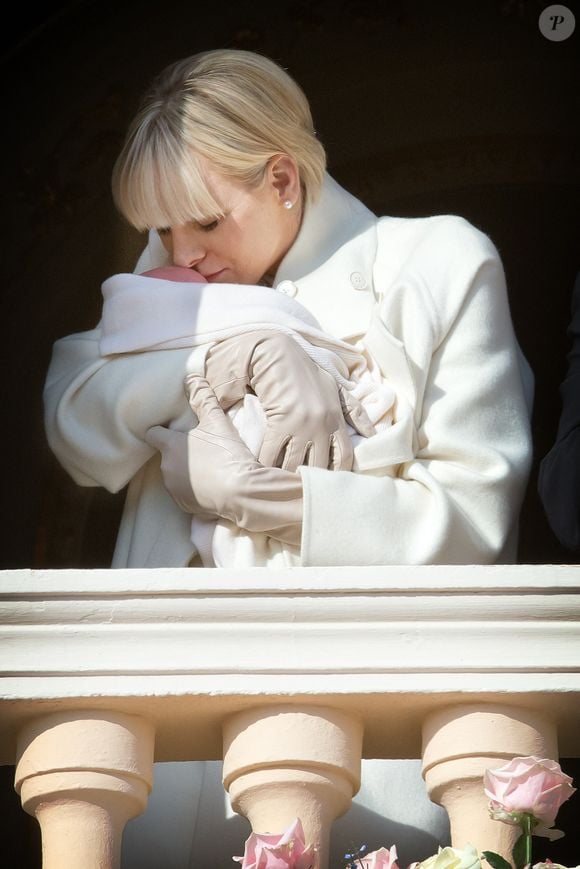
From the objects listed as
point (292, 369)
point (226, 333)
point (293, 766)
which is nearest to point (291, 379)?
point (292, 369)

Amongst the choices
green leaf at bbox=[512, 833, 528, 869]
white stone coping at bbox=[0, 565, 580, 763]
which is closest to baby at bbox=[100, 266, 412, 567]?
white stone coping at bbox=[0, 565, 580, 763]

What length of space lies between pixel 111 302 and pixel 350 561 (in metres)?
0.59

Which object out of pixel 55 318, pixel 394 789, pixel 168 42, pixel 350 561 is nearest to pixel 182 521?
pixel 350 561

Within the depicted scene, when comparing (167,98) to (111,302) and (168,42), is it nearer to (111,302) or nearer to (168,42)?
(111,302)

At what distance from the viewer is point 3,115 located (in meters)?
3.53

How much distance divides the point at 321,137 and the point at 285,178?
604 mm

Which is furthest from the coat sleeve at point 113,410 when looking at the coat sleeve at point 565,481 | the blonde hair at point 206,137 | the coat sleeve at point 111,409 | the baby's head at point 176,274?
the coat sleeve at point 565,481

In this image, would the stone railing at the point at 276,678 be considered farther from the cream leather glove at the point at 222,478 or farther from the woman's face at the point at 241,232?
the woman's face at the point at 241,232

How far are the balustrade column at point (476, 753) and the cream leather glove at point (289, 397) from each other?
1.81 feet

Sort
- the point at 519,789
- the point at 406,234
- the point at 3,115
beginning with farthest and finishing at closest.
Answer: the point at 3,115 < the point at 406,234 < the point at 519,789

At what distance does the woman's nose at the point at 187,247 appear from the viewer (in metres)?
3.03

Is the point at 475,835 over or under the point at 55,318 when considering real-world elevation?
over

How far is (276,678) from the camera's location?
7.47 ft

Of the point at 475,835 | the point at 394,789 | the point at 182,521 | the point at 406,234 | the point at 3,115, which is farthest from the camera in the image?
the point at 3,115
